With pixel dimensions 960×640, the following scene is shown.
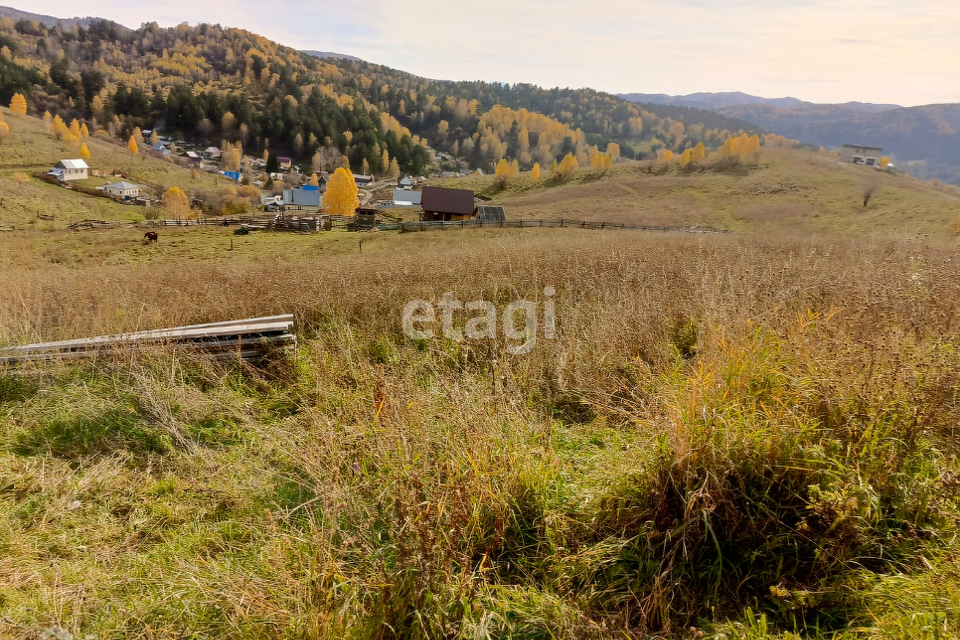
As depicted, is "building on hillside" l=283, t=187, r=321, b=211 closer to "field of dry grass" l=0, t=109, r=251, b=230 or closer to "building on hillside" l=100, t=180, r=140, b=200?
"field of dry grass" l=0, t=109, r=251, b=230

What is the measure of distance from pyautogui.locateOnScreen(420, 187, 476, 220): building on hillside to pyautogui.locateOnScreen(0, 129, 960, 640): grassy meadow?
44.7 m

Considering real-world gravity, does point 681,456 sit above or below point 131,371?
above

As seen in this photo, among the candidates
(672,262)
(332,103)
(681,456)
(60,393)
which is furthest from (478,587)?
(332,103)

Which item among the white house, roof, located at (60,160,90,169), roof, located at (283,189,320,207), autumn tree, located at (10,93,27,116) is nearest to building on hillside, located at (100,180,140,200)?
the white house

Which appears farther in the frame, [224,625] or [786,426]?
[786,426]

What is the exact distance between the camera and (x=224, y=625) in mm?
2578

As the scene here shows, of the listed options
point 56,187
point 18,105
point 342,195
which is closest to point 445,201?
point 342,195

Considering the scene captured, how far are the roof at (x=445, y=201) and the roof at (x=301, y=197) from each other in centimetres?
3615

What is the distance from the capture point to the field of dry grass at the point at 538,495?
8.03 ft

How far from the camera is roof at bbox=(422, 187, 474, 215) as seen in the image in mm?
49188

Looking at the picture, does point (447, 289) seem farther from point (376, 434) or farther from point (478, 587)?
point (478, 587)

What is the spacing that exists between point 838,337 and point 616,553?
2.30 m

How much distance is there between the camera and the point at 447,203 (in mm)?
49312

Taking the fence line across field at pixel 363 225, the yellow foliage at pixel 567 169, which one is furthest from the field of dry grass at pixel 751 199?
the fence line across field at pixel 363 225
